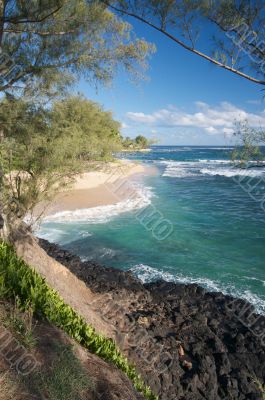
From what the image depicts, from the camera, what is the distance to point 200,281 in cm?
1299

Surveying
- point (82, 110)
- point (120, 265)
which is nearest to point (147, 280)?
point (120, 265)

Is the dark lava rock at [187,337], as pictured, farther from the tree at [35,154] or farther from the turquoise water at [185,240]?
the tree at [35,154]

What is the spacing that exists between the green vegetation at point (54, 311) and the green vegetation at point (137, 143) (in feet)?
25.9

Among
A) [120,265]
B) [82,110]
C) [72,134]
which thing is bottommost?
[120,265]

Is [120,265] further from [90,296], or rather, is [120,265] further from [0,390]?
[0,390]

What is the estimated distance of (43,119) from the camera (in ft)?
34.4

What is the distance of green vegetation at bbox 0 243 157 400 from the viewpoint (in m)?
5.90

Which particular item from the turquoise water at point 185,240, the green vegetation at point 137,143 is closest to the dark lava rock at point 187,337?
the turquoise water at point 185,240

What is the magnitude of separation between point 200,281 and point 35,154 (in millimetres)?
8194

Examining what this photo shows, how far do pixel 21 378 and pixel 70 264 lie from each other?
357 inches

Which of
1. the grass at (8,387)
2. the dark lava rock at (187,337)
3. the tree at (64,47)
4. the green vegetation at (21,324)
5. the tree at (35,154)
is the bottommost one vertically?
the dark lava rock at (187,337)

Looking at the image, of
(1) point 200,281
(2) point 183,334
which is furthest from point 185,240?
(2) point 183,334

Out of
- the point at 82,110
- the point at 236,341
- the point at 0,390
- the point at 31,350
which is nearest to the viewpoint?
the point at 0,390

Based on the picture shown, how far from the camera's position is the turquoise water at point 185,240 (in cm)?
1346
